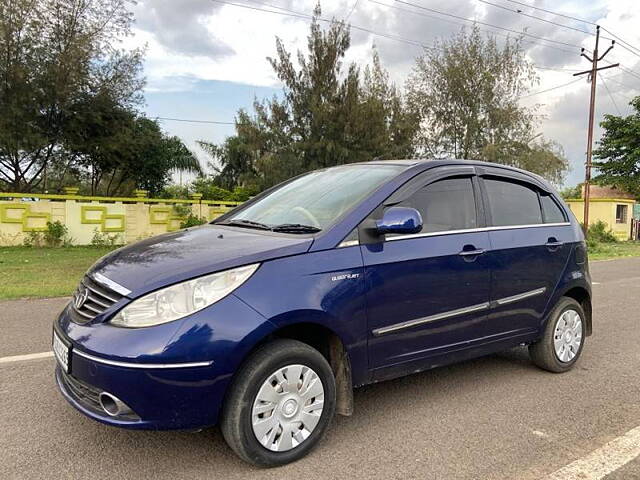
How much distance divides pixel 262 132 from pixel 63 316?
18252 mm

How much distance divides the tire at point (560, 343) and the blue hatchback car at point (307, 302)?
30mm

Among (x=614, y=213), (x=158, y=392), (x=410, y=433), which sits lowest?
(x=410, y=433)

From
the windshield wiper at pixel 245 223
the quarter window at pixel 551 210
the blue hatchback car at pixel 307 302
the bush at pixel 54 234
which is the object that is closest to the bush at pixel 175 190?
the bush at pixel 54 234

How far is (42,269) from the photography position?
9.92 meters

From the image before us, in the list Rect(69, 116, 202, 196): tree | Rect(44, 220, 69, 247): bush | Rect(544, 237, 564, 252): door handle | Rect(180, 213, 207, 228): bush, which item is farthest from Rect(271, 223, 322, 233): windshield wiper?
Rect(69, 116, 202, 196): tree

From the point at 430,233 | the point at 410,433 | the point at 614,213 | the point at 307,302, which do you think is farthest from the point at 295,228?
the point at 614,213

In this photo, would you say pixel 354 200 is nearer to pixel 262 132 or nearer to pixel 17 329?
pixel 17 329

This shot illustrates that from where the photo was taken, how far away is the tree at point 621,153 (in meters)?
28.6

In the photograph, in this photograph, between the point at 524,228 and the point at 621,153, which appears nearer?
the point at 524,228

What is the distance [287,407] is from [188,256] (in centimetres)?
99

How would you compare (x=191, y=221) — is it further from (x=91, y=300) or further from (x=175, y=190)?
(x=91, y=300)

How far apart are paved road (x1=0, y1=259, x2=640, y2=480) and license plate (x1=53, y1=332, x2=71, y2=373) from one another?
0.50 m

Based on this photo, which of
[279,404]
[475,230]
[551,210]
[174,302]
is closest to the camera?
[174,302]

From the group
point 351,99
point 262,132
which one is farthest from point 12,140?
point 351,99
